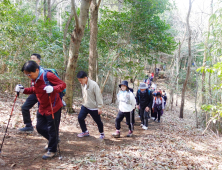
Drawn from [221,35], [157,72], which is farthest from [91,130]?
[157,72]

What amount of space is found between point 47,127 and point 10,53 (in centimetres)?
557

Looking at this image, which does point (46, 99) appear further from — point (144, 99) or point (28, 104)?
point (144, 99)

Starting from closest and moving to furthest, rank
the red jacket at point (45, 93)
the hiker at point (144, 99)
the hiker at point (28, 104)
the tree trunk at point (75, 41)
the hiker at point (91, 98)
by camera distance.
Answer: the red jacket at point (45, 93), the hiker at point (28, 104), the hiker at point (91, 98), the tree trunk at point (75, 41), the hiker at point (144, 99)

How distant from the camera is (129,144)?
16.6ft

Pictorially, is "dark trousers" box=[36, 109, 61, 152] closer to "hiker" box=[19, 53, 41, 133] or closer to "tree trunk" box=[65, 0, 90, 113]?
"hiker" box=[19, 53, 41, 133]

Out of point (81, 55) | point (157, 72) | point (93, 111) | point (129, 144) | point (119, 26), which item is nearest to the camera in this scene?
point (93, 111)

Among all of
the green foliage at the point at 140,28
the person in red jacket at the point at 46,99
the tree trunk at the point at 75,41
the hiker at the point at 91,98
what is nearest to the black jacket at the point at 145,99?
the hiker at the point at 91,98

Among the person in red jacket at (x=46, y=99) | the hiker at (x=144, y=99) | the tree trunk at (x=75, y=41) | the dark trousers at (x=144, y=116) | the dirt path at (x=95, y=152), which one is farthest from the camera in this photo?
the dark trousers at (x=144, y=116)

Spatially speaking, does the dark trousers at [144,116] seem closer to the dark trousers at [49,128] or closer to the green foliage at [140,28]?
the green foliage at [140,28]

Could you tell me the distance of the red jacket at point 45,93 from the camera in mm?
3111

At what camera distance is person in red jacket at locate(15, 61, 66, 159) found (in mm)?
2983

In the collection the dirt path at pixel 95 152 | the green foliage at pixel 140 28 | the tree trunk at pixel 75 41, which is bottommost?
the dirt path at pixel 95 152

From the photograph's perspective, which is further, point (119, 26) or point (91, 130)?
point (119, 26)

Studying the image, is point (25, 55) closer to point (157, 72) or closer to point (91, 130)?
point (91, 130)
